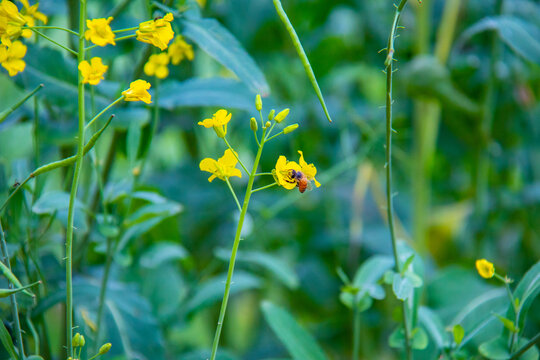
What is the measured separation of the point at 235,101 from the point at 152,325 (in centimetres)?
21

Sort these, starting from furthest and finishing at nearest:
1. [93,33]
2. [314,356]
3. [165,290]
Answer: [165,290] < [314,356] < [93,33]

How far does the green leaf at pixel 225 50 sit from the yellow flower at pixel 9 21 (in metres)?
0.11

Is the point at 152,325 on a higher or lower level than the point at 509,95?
lower

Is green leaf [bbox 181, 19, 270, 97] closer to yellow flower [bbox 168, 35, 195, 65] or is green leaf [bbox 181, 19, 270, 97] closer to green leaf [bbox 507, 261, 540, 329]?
yellow flower [bbox 168, 35, 195, 65]

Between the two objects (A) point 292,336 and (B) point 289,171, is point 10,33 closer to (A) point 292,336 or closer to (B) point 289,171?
(B) point 289,171

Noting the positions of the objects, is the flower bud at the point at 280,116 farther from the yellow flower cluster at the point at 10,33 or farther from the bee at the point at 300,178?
the yellow flower cluster at the point at 10,33

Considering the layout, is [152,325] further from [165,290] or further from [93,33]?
[93,33]

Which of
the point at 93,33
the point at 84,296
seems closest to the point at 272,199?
the point at 84,296

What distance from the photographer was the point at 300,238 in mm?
678

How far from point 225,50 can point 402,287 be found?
A: 7.6 inches

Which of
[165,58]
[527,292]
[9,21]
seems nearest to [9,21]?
[9,21]

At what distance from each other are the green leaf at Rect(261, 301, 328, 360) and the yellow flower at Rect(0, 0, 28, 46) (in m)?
0.26

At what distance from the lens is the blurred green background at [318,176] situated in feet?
1.33

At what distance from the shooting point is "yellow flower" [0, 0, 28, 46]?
0.78ft
